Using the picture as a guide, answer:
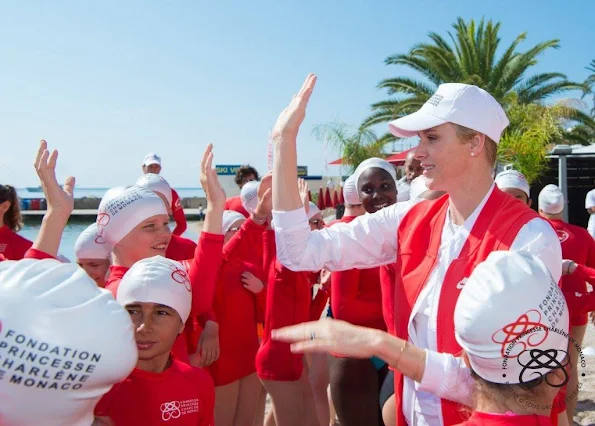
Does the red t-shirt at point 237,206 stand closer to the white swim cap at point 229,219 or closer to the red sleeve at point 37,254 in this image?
the white swim cap at point 229,219

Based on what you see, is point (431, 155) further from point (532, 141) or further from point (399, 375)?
point (532, 141)

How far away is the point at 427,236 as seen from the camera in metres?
2.50

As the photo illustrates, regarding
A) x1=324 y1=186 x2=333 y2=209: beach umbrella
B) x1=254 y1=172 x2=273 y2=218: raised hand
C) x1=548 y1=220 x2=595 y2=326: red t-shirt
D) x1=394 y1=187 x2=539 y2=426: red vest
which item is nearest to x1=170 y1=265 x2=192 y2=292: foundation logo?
x1=254 y1=172 x2=273 y2=218: raised hand

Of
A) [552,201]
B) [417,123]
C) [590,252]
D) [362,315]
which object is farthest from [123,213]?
[552,201]

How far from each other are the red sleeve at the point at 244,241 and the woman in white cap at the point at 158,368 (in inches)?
51.4

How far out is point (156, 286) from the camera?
104 inches

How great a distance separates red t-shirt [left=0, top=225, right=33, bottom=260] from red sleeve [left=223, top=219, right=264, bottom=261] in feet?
5.69

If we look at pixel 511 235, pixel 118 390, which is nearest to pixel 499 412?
pixel 511 235

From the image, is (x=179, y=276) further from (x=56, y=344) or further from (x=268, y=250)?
(x=268, y=250)

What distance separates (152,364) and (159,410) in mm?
256

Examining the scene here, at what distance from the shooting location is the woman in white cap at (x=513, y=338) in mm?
1646

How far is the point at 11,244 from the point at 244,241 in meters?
1.96

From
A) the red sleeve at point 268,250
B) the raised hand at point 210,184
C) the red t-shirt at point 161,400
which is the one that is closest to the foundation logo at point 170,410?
the red t-shirt at point 161,400

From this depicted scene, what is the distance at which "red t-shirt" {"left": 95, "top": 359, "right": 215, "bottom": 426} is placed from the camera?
235 centimetres
